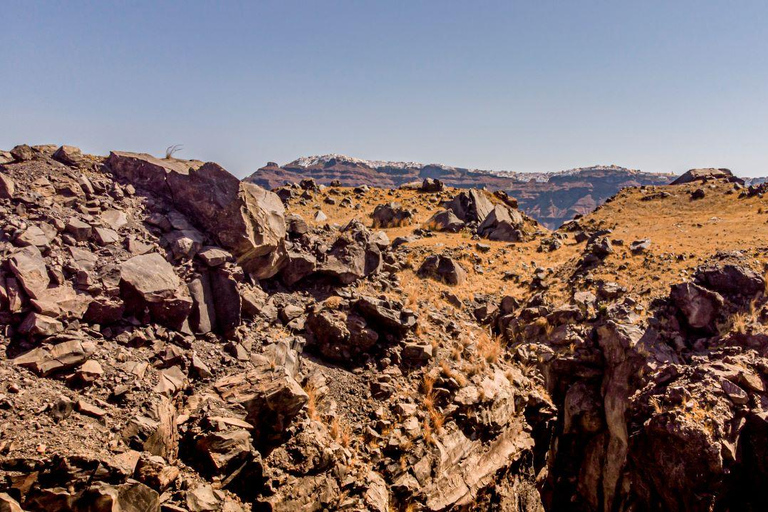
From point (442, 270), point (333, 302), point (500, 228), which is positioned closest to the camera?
point (333, 302)

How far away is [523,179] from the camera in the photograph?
173m

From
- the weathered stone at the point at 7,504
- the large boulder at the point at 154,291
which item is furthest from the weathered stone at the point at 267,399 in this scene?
the weathered stone at the point at 7,504

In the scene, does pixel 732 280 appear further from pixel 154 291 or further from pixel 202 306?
pixel 154 291

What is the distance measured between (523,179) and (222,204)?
179 m

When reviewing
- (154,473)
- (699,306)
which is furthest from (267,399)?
(699,306)

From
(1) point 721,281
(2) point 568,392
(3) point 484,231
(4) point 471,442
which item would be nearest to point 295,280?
(4) point 471,442

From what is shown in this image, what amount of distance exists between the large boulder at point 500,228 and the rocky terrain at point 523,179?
4822 inches

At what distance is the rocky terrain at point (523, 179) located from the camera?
148375 millimetres

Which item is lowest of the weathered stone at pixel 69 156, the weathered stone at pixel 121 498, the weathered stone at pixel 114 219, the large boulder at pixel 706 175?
the weathered stone at pixel 121 498

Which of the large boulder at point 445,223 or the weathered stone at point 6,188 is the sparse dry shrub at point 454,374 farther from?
the large boulder at point 445,223

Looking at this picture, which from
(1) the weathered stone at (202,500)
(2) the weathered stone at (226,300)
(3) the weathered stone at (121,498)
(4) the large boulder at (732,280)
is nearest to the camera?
(3) the weathered stone at (121,498)

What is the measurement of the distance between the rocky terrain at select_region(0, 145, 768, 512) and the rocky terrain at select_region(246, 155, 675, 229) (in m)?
134

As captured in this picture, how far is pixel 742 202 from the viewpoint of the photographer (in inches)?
941

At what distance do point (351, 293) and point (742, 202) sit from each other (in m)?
26.3
